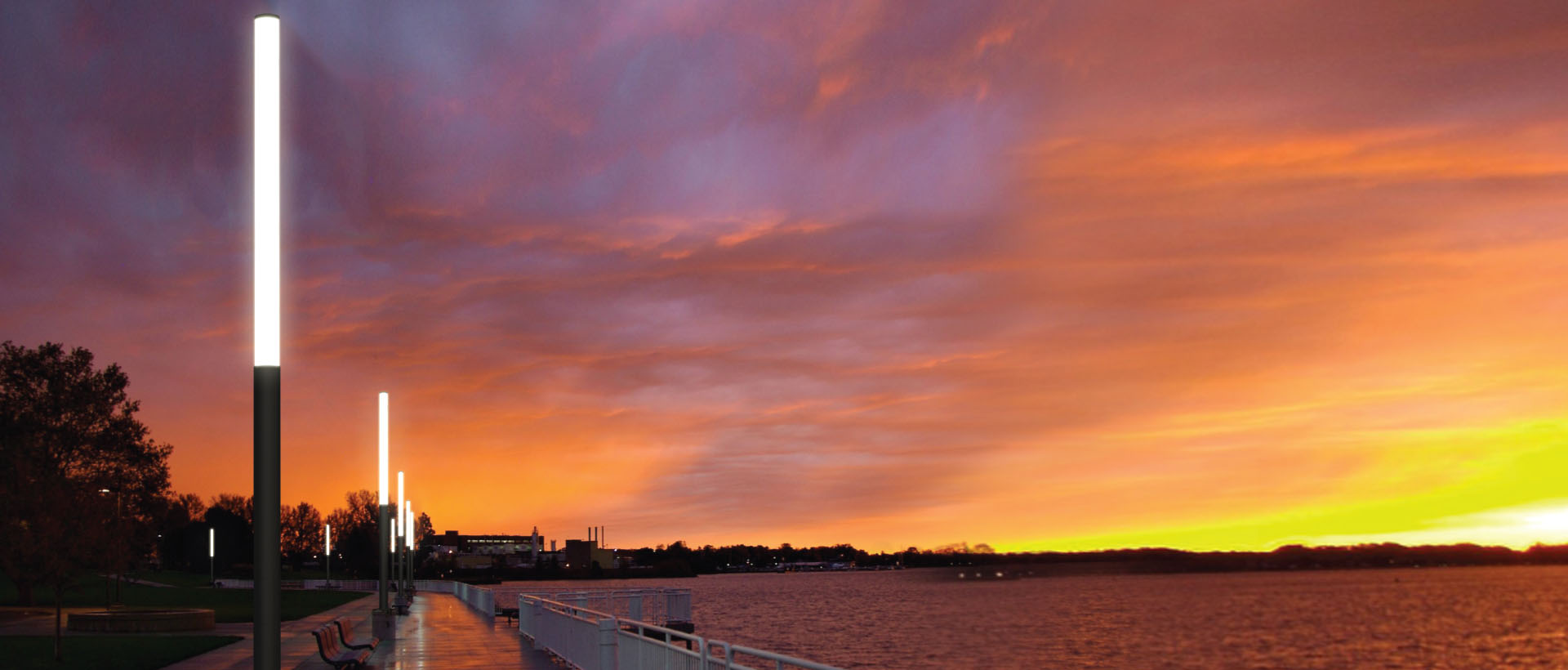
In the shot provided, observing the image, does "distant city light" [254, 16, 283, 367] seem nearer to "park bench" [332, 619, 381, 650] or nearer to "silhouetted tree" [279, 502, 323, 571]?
"park bench" [332, 619, 381, 650]

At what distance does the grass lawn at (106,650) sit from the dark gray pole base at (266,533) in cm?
1772

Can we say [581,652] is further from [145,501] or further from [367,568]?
[367,568]

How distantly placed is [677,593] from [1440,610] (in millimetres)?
110453

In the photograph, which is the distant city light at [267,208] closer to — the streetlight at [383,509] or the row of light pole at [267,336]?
the row of light pole at [267,336]

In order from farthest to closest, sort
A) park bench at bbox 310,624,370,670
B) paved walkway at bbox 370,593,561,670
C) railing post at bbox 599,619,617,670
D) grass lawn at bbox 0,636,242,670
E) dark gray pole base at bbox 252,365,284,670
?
grass lawn at bbox 0,636,242,670 < paved walkway at bbox 370,593,561,670 < park bench at bbox 310,624,370,670 < railing post at bbox 599,619,617,670 < dark gray pole base at bbox 252,365,284,670

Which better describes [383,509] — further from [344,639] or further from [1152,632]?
[1152,632]

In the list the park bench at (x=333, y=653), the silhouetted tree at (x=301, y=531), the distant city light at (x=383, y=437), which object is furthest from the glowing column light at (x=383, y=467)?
the silhouetted tree at (x=301, y=531)

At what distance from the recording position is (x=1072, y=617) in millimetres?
112500

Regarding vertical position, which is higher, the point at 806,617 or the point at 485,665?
the point at 485,665

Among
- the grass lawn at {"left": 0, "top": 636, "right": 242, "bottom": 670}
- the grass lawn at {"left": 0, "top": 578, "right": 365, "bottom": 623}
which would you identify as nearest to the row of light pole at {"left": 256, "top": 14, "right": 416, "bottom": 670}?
the grass lawn at {"left": 0, "top": 636, "right": 242, "bottom": 670}

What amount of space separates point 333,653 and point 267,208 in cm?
1459

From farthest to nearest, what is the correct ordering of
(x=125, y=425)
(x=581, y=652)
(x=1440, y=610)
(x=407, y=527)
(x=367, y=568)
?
(x=367, y=568), (x=1440, y=610), (x=125, y=425), (x=407, y=527), (x=581, y=652)

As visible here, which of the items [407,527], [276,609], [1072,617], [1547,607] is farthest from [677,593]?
[1547,607]

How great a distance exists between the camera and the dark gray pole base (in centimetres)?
712
